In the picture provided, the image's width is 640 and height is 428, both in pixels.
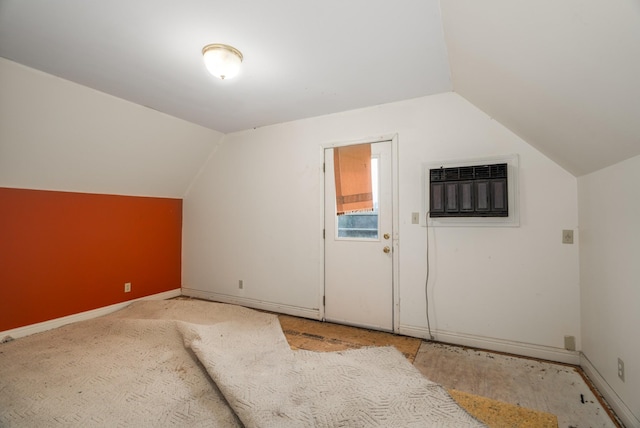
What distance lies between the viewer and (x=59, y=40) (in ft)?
6.49

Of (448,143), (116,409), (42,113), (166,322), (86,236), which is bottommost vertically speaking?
(116,409)

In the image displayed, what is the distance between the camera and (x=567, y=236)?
237cm

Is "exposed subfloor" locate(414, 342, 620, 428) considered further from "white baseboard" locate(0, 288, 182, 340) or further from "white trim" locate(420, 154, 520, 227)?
"white baseboard" locate(0, 288, 182, 340)

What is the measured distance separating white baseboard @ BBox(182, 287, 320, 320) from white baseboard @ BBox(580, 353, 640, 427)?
240 centimetres

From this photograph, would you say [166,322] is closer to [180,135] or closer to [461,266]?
[180,135]

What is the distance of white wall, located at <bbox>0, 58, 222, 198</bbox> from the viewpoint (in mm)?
2465

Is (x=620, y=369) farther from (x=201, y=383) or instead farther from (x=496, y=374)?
(x=201, y=383)

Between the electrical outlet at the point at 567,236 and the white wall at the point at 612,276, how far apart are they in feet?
0.26

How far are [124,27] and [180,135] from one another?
196 centimetres

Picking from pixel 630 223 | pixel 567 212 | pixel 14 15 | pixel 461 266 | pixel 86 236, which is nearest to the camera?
pixel 630 223

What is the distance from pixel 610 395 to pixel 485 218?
142cm

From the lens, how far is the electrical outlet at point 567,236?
2359 mm

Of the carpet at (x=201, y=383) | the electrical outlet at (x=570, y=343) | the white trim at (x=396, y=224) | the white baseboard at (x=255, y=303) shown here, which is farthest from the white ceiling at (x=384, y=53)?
the white baseboard at (x=255, y=303)

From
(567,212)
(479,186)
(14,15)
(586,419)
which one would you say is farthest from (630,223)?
(14,15)
